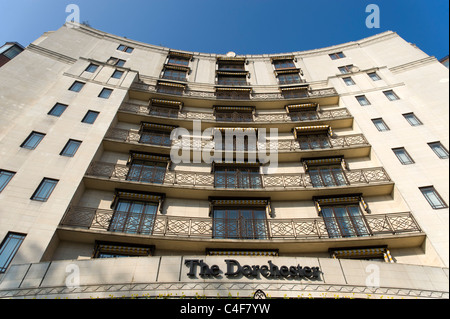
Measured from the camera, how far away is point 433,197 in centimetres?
1252

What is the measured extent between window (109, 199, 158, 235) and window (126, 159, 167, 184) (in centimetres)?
159

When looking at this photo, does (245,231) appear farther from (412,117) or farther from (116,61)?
(116,61)

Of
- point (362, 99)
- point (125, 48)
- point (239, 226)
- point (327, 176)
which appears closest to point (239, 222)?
point (239, 226)

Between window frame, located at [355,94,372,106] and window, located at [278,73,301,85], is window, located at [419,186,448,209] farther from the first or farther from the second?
window, located at [278,73,301,85]

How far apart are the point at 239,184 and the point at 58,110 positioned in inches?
507

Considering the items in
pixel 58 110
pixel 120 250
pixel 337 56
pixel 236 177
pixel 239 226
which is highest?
pixel 337 56

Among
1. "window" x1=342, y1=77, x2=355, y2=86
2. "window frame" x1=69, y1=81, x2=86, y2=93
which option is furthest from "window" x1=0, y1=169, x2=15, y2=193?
"window" x1=342, y1=77, x2=355, y2=86

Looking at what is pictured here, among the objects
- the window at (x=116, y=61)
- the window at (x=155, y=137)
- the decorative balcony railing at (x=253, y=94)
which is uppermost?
the window at (x=116, y=61)

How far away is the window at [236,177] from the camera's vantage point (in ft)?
51.4

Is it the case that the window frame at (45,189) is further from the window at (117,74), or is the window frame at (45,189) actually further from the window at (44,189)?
the window at (117,74)

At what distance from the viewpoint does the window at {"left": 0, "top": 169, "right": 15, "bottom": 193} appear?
40.8ft

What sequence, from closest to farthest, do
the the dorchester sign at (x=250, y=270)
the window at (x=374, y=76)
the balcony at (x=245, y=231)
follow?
the the dorchester sign at (x=250, y=270) < the balcony at (x=245, y=231) < the window at (x=374, y=76)

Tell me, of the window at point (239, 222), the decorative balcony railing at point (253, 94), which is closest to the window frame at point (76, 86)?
the decorative balcony railing at point (253, 94)

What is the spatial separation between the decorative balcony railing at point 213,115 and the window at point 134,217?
7.50 m
